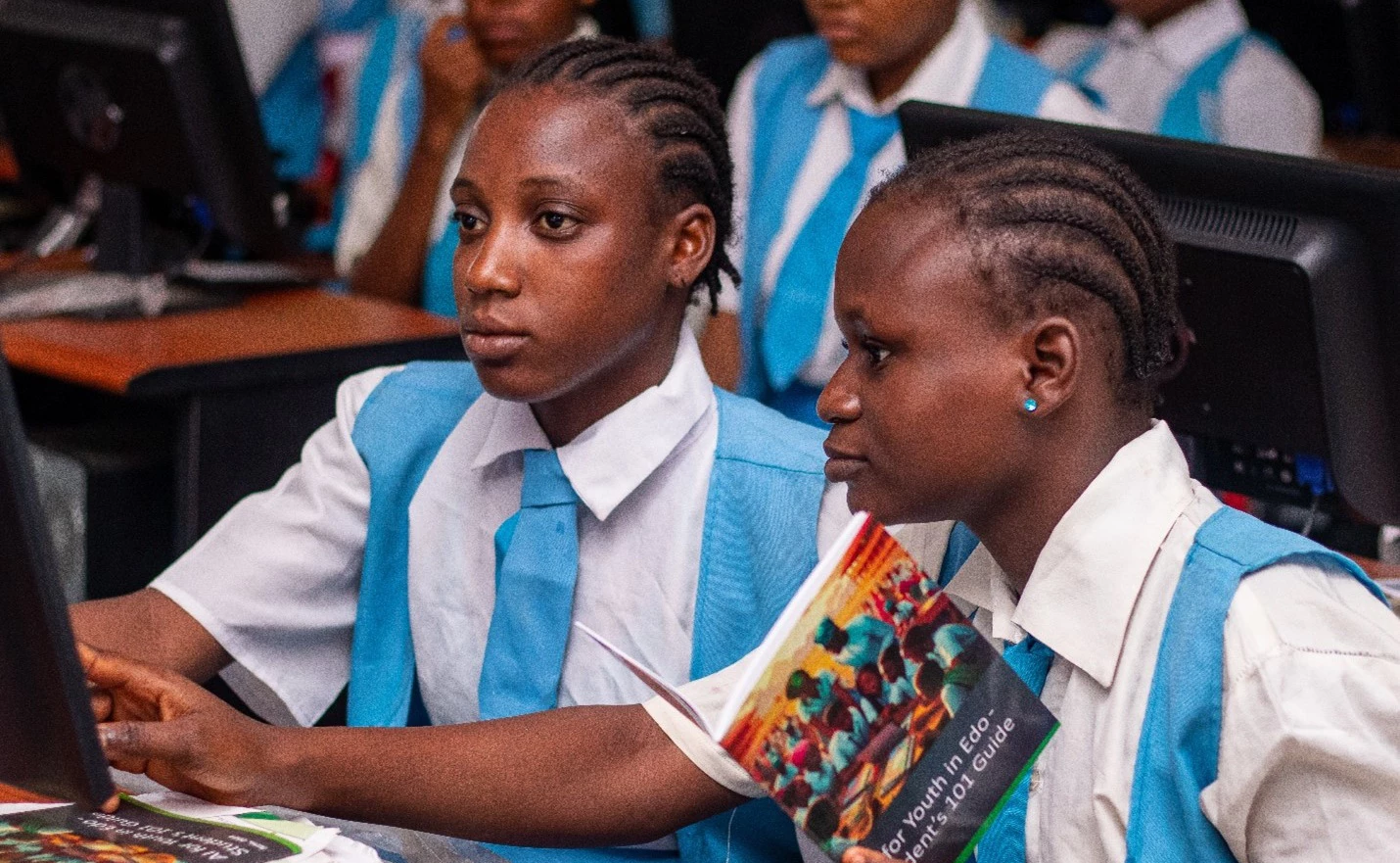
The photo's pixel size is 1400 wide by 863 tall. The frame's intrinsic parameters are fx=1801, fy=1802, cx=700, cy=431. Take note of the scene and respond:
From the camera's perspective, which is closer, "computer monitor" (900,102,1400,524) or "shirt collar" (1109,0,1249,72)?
"computer monitor" (900,102,1400,524)

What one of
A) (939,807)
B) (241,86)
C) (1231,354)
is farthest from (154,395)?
(939,807)

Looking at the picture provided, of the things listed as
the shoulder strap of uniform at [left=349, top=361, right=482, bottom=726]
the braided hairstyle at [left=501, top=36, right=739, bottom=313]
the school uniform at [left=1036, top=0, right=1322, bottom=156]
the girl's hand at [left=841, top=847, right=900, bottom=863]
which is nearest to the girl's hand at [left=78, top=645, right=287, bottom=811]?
the shoulder strap of uniform at [left=349, top=361, right=482, bottom=726]

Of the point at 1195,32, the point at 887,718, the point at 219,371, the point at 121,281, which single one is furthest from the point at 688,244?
the point at 1195,32

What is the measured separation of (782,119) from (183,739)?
165 centimetres

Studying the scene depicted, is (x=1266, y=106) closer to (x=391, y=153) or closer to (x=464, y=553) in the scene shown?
(x=391, y=153)

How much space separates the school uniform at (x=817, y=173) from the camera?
2410mm

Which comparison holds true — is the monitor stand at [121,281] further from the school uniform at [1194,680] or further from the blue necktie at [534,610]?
the school uniform at [1194,680]

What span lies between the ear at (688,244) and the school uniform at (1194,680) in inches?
16.2

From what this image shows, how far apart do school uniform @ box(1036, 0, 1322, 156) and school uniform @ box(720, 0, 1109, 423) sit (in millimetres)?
960

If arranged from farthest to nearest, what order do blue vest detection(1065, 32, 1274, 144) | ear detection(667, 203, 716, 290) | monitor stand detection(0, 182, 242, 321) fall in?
blue vest detection(1065, 32, 1274, 144), monitor stand detection(0, 182, 242, 321), ear detection(667, 203, 716, 290)

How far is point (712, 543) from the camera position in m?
1.38

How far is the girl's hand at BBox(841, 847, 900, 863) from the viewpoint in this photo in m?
0.97

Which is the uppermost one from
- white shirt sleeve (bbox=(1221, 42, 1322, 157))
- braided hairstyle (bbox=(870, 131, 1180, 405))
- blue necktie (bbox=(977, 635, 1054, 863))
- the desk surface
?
braided hairstyle (bbox=(870, 131, 1180, 405))

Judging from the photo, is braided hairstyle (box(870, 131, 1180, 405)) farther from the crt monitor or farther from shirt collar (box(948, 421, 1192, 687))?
the crt monitor
